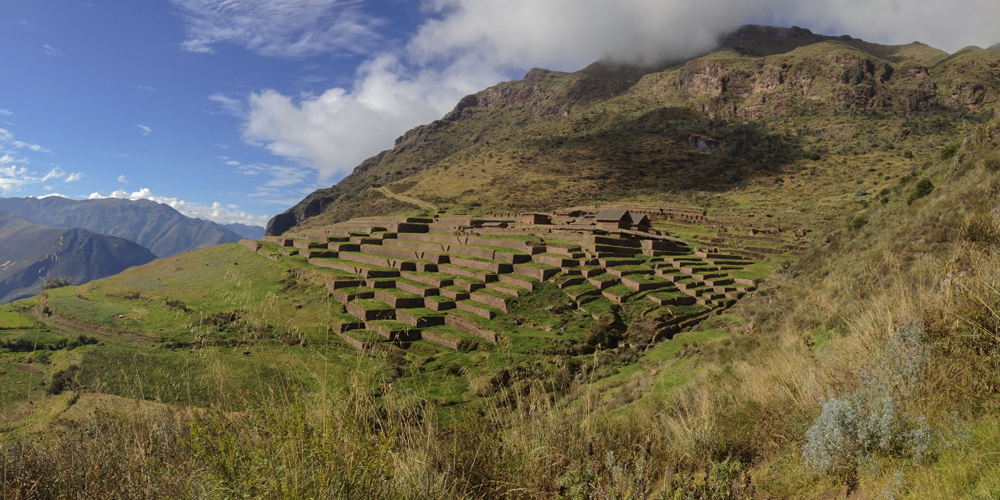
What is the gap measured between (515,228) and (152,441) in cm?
3728

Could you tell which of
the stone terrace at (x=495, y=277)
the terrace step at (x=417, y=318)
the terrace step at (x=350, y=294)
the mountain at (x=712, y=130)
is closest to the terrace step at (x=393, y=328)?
the stone terrace at (x=495, y=277)

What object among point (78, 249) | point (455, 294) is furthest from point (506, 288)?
point (78, 249)

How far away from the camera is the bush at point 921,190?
13133mm

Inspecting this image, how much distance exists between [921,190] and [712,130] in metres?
93.9

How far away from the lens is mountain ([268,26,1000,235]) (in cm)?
7675

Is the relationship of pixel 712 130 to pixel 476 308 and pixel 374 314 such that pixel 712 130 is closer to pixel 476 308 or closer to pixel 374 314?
pixel 476 308

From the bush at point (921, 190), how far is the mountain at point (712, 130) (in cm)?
5394

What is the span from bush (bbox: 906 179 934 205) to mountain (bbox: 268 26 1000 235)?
53939 millimetres

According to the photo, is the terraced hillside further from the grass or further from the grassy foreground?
the grass

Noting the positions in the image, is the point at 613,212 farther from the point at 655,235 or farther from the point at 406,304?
the point at 406,304

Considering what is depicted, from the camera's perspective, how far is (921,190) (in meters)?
13.3

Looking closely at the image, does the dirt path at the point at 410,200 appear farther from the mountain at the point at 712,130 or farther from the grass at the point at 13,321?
the grass at the point at 13,321

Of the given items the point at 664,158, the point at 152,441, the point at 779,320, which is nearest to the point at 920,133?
the point at 664,158

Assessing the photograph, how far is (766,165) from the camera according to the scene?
7675 cm
